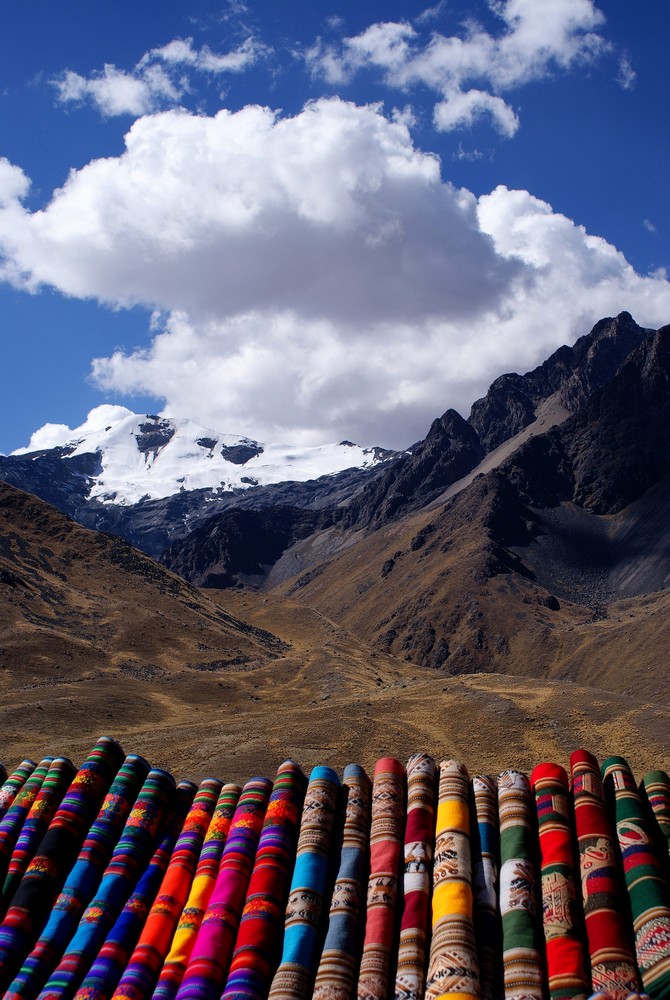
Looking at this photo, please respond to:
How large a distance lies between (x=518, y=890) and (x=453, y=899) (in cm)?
64

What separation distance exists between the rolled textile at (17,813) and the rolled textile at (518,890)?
5455mm

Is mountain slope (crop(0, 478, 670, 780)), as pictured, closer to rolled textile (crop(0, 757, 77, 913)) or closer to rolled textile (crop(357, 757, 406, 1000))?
rolled textile (crop(0, 757, 77, 913))

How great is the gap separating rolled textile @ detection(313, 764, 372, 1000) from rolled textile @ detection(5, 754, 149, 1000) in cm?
260

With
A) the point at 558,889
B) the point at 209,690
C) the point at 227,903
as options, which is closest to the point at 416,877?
the point at 558,889

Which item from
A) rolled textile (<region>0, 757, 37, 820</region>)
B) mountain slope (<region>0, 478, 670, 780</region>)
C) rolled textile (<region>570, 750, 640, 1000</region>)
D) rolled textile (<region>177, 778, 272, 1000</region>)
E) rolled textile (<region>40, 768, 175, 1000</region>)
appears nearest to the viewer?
rolled textile (<region>570, 750, 640, 1000</region>)

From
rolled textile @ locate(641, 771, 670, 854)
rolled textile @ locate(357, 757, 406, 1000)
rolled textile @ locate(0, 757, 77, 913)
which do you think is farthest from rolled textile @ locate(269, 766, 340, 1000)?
rolled textile @ locate(641, 771, 670, 854)

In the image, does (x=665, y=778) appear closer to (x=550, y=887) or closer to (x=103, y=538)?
(x=550, y=887)

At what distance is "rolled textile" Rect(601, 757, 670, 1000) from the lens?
6.86 metres

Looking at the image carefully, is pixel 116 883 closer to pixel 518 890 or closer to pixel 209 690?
pixel 518 890

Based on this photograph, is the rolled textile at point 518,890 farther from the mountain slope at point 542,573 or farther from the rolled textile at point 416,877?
the mountain slope at point 542,573

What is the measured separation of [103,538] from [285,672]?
39.8m

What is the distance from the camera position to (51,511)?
365ft

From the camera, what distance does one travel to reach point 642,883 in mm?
7523

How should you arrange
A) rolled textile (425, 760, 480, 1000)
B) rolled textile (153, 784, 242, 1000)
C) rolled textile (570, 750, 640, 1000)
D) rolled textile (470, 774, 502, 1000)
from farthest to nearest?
rolled textile (153, 784, 242, 1000), rolled textile (470, 774, 502, 1000), rolled textile (425, 760, 480, 1000), rolled textile (570, 750, 640, 1000)
